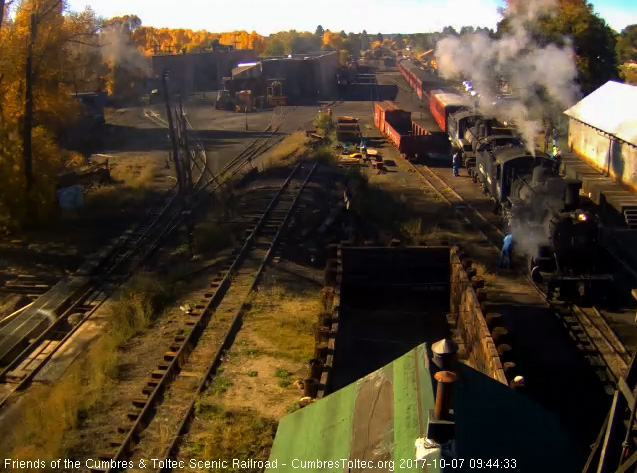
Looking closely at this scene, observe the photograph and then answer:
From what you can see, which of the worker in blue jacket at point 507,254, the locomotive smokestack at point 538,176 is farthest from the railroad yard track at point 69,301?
the locomotive smokestack at point 538,176

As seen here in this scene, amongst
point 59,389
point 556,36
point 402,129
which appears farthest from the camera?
point 402,129

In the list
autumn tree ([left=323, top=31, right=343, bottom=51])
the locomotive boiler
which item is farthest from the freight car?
autumn tree ([left=323, top=31, right=343, bottom=51])

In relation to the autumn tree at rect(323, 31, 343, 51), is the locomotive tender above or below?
below

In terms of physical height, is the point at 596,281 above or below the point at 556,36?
below

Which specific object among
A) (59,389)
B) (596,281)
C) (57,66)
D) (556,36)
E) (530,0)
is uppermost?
(530,0)

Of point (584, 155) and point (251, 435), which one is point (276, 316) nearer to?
point (251, 435)

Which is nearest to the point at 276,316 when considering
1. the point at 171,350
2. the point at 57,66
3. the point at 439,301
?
the point at 171,350

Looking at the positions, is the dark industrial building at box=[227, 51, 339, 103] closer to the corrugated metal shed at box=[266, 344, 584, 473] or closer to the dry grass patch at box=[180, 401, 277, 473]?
the dry grass patch at box=[180, 401, 277, 473]

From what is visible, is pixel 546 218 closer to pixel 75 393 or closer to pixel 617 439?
pixel 75 393
